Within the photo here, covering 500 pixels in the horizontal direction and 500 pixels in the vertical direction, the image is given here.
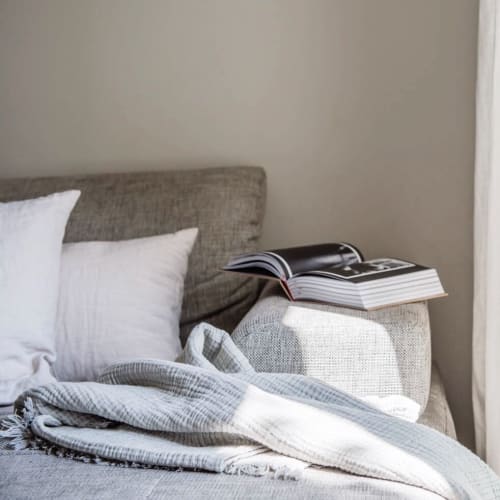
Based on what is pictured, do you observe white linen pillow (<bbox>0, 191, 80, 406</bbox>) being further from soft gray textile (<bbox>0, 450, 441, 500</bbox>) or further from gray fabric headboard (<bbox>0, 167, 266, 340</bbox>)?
soft gray textile (<bbox>0, 450, 441, 500</bbox>)

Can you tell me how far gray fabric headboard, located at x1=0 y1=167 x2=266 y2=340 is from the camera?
6.75ft

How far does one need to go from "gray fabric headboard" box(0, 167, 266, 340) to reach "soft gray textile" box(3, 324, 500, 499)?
0.63 m

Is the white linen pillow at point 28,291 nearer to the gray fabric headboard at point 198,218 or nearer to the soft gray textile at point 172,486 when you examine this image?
the gray fabric headboard at point 198,218

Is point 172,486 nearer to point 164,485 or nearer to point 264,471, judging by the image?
point 164,485

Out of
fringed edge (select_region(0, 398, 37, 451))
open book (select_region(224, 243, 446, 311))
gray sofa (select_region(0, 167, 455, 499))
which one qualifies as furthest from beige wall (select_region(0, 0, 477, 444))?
fringed edge (select_region(0, 398, 37, 451))

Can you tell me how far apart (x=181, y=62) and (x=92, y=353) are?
0.91 metres

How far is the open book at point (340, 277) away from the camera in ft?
5.63

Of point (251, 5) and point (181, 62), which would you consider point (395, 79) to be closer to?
point (251, 5)

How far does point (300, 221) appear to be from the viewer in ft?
7.52

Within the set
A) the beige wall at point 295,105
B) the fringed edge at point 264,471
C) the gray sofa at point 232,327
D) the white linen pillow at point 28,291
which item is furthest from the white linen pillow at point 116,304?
the fringed edge at point 264,471

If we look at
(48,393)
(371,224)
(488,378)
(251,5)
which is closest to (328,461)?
(48,393)

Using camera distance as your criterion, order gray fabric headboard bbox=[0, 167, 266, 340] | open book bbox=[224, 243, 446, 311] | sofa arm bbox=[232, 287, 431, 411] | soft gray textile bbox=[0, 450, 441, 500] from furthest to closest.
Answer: gray fabric headboard bbox=[0, 167, 266, 340] → open book bbox=[224, 243, 446, 311] → sofa arm bbox=[232, 287, 431, 411] → soft gray textile bbox=[0, 450, 441, 500]

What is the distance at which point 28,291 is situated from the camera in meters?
1.71

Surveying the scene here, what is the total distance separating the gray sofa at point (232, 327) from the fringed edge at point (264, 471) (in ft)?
0.04
